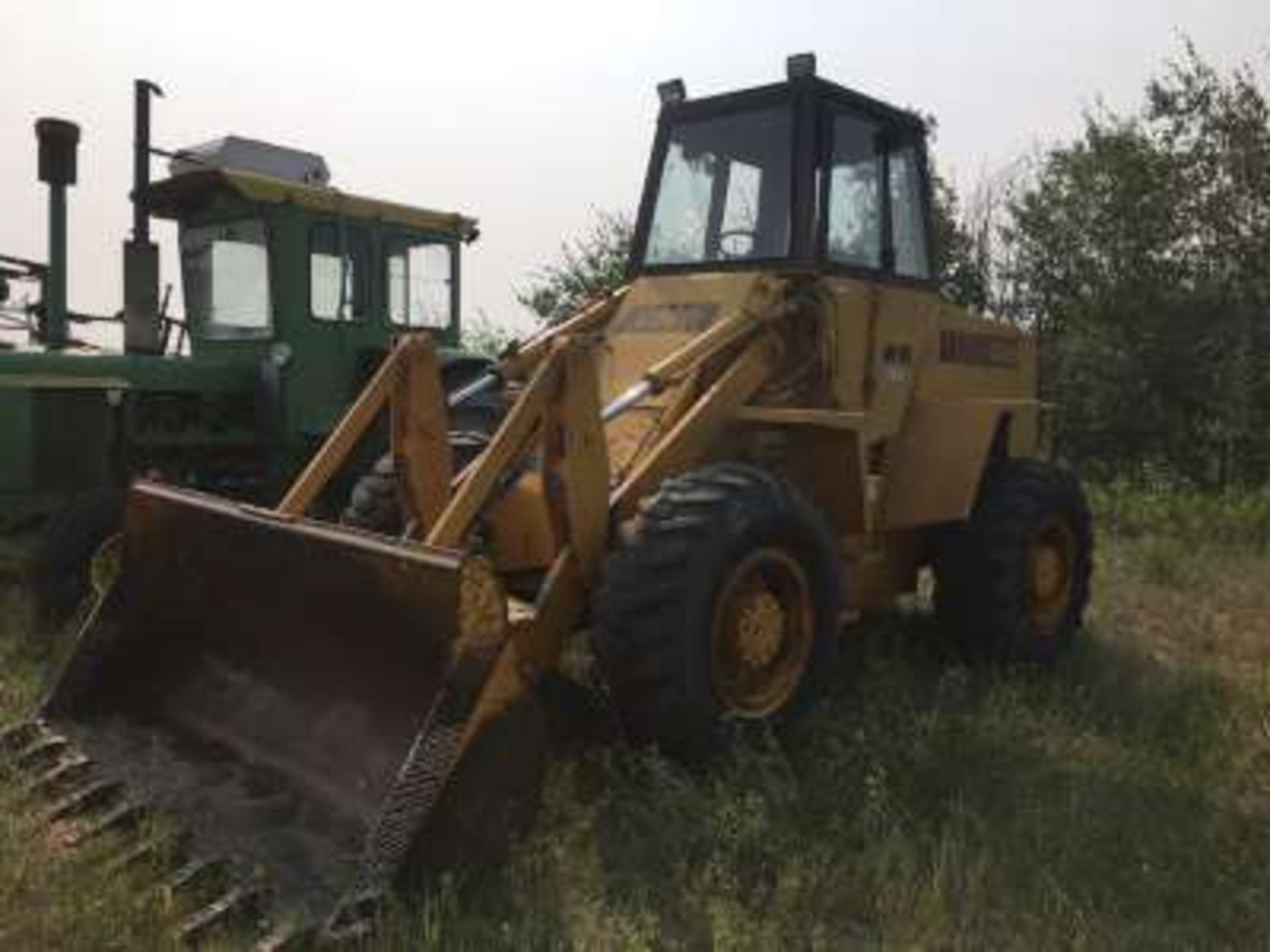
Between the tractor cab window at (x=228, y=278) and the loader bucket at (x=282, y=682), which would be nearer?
the loader bucket at (x=282, y=682)

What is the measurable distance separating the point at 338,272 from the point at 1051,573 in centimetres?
481

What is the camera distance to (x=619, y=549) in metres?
4.52

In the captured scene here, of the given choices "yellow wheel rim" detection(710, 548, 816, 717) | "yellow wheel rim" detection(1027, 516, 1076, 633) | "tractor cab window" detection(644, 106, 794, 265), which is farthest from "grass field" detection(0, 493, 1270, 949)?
"tractor cab window" detection(644, 106, 794, 265)

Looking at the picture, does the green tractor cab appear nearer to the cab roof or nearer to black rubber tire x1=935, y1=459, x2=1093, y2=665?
the cab roof

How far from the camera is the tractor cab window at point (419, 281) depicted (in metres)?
9.29

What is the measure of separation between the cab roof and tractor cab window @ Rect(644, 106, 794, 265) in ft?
10.2

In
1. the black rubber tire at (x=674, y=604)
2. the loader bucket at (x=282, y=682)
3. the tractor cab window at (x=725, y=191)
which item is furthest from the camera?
the tractor cab window at (x=725, y=191)

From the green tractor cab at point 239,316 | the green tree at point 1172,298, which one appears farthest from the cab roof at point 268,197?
the green tree at point 1172,298

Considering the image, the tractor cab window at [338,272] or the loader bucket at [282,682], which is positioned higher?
the tractor cab window at [338,272]

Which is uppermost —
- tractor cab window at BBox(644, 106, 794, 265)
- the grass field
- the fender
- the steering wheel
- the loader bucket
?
tractor cab window at BBox(644, 106, 794, 265)

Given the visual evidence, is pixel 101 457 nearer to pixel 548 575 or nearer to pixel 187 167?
pixel 187 167

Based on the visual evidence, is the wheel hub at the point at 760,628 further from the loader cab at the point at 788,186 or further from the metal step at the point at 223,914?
the metal step at the point at 223,914

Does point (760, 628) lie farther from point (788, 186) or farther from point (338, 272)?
point (338, 272)

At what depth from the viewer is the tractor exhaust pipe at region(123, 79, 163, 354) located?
8836 millimetres
